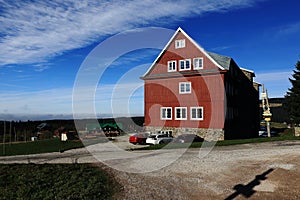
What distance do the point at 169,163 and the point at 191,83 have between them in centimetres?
1935

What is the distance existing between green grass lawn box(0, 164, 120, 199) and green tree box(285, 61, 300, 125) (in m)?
30.7

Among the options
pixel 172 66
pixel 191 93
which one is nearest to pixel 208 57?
pixel 191 93

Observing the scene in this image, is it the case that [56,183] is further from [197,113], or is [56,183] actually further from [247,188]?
[197,113]

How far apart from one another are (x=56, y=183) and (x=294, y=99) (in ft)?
112

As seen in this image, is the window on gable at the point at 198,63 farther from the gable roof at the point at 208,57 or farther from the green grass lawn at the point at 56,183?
the green grass lawn at the point at 56,183

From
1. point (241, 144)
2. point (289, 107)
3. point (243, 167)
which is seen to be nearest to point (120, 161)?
point (243, 167)

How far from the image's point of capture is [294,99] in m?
37.1

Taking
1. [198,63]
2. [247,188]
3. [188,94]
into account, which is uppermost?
[198,63]

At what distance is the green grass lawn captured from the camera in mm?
10586

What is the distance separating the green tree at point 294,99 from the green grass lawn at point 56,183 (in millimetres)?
30656

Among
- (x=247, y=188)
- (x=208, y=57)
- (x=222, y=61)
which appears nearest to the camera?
(x=247, y=188)

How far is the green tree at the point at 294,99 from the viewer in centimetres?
3644

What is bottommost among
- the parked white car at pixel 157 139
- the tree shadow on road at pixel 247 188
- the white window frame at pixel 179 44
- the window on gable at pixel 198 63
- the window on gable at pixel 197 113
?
the tree shadow on road at pixel 247 188

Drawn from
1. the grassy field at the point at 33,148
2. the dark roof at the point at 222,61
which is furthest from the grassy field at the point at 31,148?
the dark roof at the point at 222,61
